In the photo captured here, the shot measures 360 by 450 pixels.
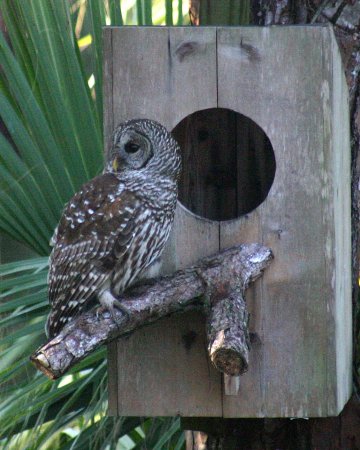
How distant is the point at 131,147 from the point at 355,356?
3.77ft

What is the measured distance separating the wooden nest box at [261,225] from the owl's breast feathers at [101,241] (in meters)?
0.11

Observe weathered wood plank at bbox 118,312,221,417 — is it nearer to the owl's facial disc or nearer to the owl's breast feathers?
the owl's breast feathers

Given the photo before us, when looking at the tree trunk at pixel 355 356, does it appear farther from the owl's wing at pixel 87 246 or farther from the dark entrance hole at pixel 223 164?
the owl's wing at pixel 87 246

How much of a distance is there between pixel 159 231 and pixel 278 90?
543 mm

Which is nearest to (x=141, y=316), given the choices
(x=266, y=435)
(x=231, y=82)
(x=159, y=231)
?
(x=159, y=231)

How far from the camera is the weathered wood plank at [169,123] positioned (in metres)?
2.96

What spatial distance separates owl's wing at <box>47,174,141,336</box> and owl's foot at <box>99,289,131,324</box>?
0.11 feet

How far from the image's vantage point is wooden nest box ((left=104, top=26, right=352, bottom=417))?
2.92 metres

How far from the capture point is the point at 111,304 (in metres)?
2.81

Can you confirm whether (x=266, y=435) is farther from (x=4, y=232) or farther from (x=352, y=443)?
(x=4, y=232)

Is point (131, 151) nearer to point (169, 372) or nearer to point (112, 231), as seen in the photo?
point (112, 231)

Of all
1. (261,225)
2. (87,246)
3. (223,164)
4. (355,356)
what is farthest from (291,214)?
(355,356)

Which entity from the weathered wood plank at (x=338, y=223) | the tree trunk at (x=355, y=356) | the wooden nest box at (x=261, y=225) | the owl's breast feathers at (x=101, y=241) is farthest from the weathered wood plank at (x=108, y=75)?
the tree trunk at (x=355, y=356)

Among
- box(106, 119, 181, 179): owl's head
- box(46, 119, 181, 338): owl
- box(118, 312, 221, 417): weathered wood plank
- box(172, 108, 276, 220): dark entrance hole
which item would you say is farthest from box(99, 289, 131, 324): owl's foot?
box(172, 108, 276, 220): dark entrance hole
